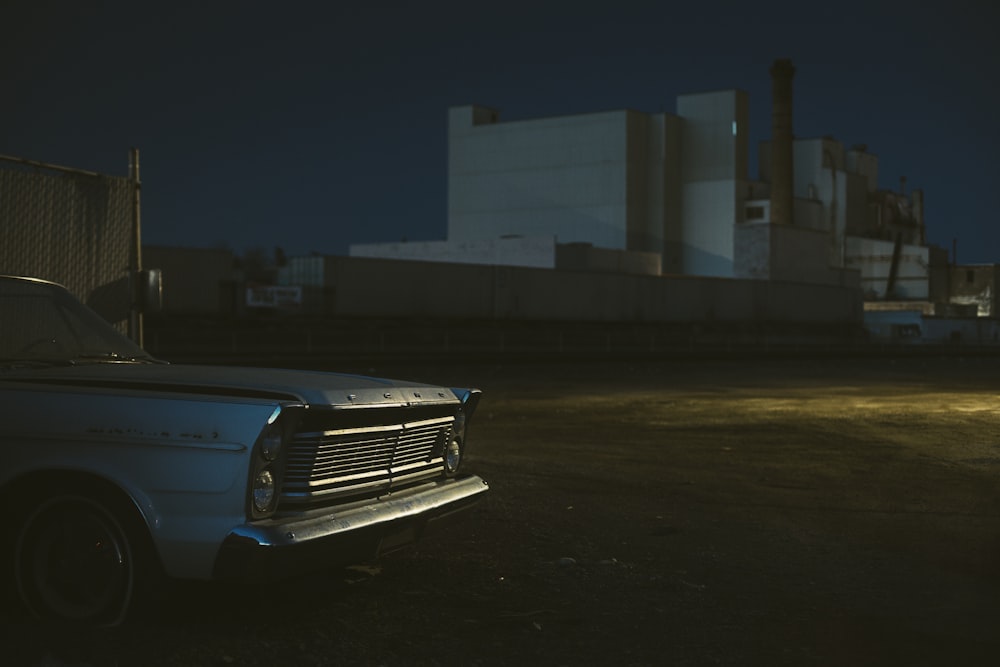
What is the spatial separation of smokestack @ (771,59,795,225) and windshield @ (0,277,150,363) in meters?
73.4

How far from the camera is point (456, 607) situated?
5312mm

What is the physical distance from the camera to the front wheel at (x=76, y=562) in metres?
4.54

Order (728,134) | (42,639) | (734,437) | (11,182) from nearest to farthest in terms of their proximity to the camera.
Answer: (42,639) < (11,182) < (734,437) < (728,134)

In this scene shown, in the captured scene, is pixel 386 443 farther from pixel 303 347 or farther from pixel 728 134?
pixel 728 134

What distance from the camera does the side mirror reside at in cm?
780

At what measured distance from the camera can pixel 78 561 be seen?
4.62m

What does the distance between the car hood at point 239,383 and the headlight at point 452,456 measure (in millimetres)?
318

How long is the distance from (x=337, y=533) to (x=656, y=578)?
211 centimetres

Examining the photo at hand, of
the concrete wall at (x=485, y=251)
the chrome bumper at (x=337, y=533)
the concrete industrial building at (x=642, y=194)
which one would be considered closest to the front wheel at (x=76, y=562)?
the chrome bumper at (x=337, y=533)

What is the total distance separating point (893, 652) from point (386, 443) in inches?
93.2

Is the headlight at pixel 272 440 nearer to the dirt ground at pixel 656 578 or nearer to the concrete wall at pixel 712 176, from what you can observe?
the dirt ground at pixel 656 578

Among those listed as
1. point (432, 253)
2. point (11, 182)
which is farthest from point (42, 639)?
point (432, 253)

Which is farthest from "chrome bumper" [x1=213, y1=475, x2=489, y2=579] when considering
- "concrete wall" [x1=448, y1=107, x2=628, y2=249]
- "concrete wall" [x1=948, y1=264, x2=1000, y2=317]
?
"concrete wall" [x1=948, y1=264, x2=1000, y2=317]

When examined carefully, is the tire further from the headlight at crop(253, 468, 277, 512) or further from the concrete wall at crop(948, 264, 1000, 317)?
the concrete wall at crop(948, 264, 1000, 317)
